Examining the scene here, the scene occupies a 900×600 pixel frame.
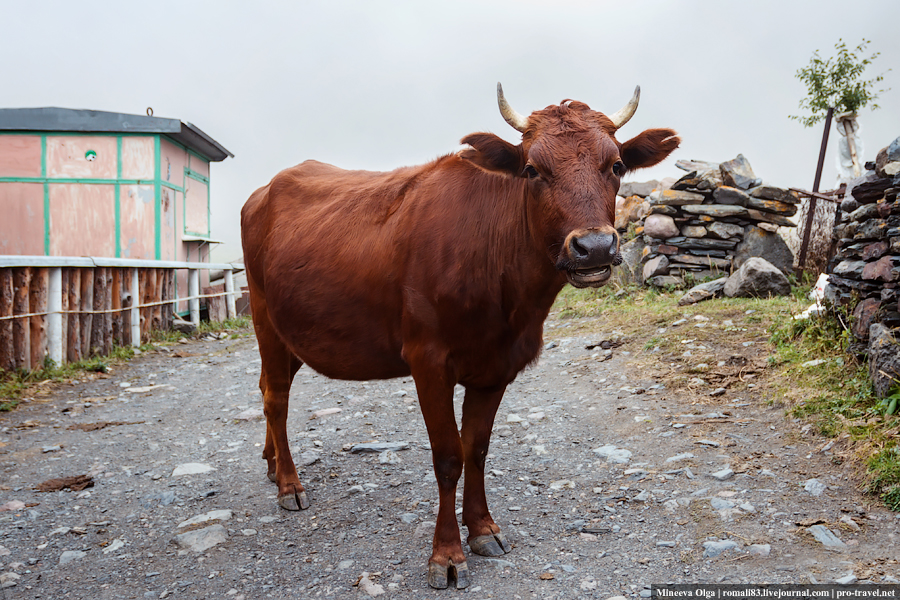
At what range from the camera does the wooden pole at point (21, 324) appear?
8359 millimetres

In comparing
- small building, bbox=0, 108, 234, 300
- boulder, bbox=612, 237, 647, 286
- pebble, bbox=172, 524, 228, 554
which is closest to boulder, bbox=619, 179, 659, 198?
boulder, bbox=612, 237, 647, 286

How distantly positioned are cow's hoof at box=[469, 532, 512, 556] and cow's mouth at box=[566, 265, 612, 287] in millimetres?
1673

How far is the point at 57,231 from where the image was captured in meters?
14.5

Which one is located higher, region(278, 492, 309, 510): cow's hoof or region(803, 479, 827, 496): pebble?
region(803, 479, 827, 496): pebble

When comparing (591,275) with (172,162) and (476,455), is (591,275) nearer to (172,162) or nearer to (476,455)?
(476,455)

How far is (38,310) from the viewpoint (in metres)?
8.83

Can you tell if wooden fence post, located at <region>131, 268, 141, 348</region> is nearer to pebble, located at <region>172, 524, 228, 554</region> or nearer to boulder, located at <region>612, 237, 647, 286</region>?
pebble, located at <region>172, 524, 228, 554</region>

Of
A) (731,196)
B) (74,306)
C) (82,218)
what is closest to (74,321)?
(74,306)

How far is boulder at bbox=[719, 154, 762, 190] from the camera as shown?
38.5 feet

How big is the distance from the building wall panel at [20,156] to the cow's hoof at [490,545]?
595 inches

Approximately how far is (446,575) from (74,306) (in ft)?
28.3

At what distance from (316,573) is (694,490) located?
8.41 feet

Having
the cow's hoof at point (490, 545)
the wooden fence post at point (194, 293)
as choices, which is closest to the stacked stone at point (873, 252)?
the cow's hoof at point (490, 545)

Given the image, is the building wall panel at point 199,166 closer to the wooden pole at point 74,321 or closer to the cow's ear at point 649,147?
the wooden pole at point 74,321
